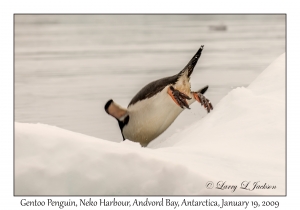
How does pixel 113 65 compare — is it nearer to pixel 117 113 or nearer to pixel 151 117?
pixel 117 113

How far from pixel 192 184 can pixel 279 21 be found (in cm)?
2030

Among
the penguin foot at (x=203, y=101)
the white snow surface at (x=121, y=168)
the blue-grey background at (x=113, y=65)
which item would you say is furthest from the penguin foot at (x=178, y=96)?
the white snow surface at (x=121, y=168)

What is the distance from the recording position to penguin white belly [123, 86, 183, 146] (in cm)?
599

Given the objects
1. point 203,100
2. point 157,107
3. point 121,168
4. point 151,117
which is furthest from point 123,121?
point 121,168

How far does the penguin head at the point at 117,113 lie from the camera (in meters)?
6.25

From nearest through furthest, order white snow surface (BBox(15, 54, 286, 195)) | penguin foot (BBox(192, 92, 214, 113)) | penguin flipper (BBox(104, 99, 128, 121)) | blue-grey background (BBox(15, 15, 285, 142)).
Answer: white snow surface (BBox(15, 54, 286, 195)) < penguin foot (BBox(192, 92, 214, 113)) < penguin flipper (BBox(104, 99, 128, 121)) < blue-grey background (BBox(15, 15, 285, 142))

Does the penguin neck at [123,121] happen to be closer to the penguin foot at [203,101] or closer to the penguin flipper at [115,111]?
the penguin flipper at [115,111]

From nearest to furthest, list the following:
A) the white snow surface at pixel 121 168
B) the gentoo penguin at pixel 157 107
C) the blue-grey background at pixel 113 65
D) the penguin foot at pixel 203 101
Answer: the white snow surface at pixel 121 168
the penguin foot at pixel 203 101
the gentoo penguin at pixel 157 107
the blue-grey background at pixel 113 65

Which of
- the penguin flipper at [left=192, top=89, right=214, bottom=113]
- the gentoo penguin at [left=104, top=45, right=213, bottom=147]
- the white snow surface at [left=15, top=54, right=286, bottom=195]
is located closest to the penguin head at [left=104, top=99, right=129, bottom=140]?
the gentoo penguin at [left=104, top=45, right=213, bottom=147]

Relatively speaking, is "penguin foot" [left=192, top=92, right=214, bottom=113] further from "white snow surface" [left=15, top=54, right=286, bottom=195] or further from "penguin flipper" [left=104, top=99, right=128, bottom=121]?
"white snow surface" [left=15, top=54, right=286, bottom=195]

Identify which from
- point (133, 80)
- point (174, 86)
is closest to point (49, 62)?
point (133, 80)

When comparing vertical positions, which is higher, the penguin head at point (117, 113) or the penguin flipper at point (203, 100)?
the penguin flipper at point (203, 100)

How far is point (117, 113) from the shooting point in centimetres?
629

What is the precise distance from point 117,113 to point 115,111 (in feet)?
0.12
